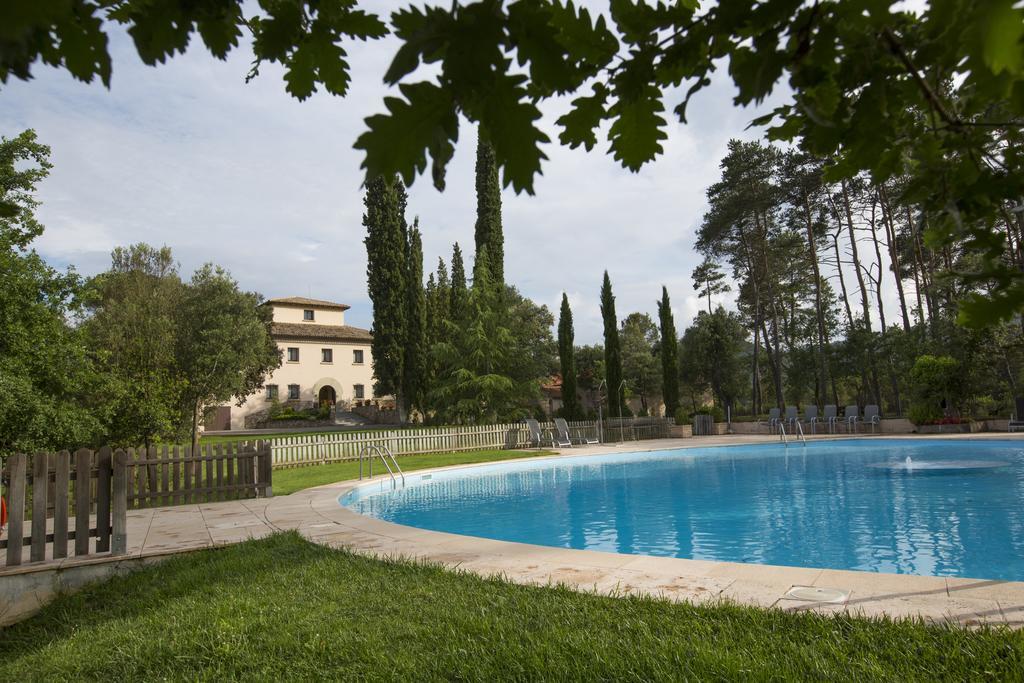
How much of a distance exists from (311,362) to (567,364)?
19867mm

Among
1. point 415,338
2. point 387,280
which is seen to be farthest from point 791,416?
point 387,280

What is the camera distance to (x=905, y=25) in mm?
964

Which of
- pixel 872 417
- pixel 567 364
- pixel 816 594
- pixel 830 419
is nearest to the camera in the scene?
pixel 816 594

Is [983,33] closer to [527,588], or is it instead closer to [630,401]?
[527,588]

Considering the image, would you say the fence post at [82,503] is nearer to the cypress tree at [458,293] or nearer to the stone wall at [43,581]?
the stone wall at [43,581]

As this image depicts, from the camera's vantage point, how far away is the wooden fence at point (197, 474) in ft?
32.1

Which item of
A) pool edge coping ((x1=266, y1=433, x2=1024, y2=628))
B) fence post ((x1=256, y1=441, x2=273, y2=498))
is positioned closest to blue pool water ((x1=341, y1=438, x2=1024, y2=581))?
fence post ((x1=256, y1=441, x2=273, y2=498))

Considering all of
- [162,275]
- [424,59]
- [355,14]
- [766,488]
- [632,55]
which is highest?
[162,275]

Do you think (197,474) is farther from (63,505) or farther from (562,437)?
(562,437)

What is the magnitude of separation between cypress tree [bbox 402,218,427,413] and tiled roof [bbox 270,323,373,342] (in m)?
12.0

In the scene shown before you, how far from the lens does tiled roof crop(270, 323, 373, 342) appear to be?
137ft

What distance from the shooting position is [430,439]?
68.7ft

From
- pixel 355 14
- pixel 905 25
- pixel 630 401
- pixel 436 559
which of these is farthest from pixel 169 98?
pixel 630 401

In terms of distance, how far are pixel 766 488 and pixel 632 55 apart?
12723 millimetres
